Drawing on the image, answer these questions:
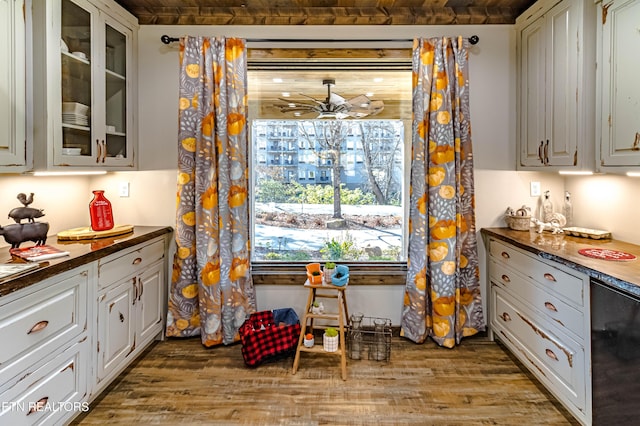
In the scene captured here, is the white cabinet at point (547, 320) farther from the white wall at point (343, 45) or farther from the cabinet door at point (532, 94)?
the cabinet door at point (532, 94)

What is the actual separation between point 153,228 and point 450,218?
7.46 ft

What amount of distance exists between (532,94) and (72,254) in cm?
313

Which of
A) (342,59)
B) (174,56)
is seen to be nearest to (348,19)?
(342,59)

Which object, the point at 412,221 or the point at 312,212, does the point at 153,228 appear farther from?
the point at 412,221

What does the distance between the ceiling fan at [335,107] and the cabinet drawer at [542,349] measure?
1698mm

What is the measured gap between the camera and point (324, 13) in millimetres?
2832

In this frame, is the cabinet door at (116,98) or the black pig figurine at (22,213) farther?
the cabinet door at (116,98)

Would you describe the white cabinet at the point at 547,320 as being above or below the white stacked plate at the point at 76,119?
below

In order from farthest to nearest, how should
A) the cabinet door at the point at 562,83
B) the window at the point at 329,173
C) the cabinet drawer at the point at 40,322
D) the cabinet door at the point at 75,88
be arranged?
the window at the point at 329,173, the cabinet door at the point at 562,83, the cabinet door at the point at 75,88, the cabinet drawer at the point at 40,322

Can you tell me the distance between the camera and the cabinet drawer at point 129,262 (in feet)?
6.72

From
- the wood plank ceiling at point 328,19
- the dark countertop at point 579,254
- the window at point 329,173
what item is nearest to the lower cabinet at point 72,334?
the window at point 329,173

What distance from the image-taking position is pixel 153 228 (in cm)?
280

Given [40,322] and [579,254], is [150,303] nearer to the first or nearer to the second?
[40,322]

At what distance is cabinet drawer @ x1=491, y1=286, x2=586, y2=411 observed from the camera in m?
1.83
